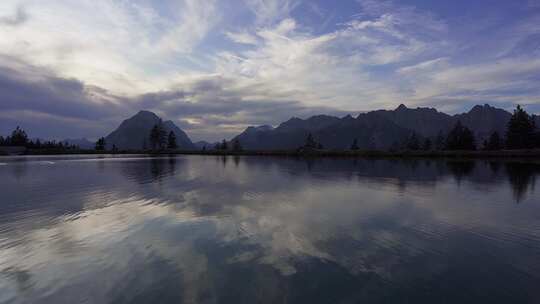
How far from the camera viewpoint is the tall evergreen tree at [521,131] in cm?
10931

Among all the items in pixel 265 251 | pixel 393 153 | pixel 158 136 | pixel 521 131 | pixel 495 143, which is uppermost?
pixel 158 136

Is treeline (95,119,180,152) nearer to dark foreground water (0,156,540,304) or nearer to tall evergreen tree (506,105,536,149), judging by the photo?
dark foreground water (0,156,540,304)

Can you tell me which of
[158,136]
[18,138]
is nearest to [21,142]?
[18,138]

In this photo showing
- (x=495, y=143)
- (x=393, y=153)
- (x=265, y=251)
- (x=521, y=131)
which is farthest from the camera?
(x=495, y=143)

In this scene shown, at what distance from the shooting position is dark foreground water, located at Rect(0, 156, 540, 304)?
327 inches

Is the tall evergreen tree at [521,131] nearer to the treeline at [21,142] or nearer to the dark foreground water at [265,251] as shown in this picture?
the dark foreground water at [265,251]

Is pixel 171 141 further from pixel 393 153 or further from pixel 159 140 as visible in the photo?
pixel 393 153

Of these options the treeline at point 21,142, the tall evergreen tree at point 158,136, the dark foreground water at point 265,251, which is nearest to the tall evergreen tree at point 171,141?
the tall evergreen tree at point 158,136

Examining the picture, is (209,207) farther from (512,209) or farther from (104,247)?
(512,209)

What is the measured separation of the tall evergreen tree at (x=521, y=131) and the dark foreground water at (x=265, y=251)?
123 meters

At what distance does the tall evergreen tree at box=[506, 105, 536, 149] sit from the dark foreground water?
122970 mm

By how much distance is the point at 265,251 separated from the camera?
11547mm

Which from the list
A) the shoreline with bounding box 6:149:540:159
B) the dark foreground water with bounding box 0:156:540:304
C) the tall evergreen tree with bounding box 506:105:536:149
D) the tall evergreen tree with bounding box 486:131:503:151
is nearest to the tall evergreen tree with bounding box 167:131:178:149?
the shoreline with bounding box 6:149:540:159

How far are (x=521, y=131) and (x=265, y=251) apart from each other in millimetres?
145512
